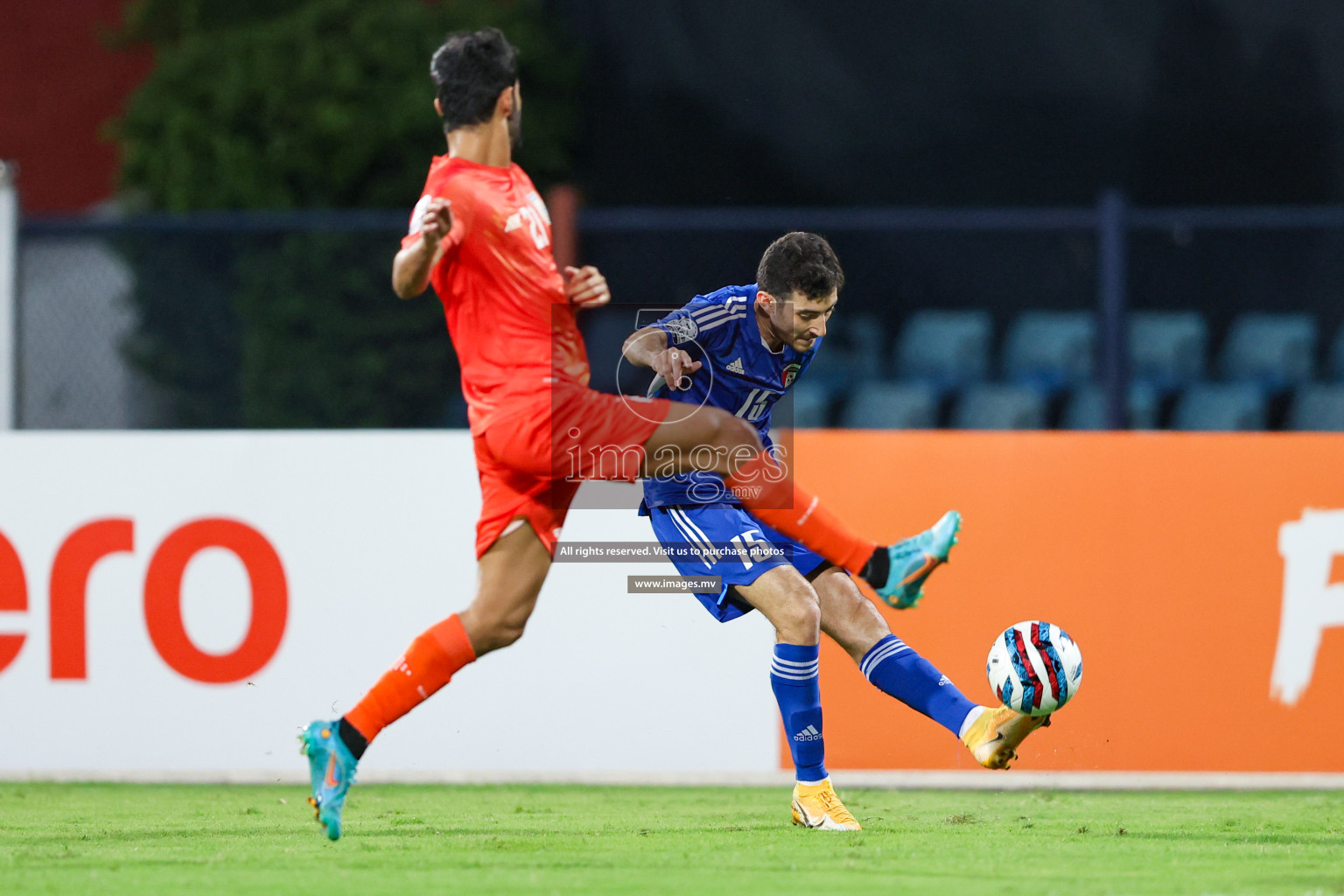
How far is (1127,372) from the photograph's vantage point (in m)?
8.71

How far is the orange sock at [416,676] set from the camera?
4676 mm

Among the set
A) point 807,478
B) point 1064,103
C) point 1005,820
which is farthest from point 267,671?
point 1064,103

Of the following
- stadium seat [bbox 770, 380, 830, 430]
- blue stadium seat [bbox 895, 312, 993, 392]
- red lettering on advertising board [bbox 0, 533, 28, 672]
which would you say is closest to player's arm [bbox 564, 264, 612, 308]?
red lettering on advertising board [bbox 0, 533, 28, 672]

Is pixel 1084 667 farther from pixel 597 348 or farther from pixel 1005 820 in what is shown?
pixel 597 348

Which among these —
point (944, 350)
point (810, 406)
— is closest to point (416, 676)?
point (810, 406)

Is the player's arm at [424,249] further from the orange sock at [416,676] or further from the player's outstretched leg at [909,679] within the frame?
the player's outstretched leg at [909,679]

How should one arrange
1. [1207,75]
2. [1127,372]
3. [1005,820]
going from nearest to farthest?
[1005,820]
[1127,372]
[1207,75]

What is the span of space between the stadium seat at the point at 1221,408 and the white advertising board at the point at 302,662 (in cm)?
392

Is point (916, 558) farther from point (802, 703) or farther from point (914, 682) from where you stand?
point (802, 703)

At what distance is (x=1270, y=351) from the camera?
9859mm

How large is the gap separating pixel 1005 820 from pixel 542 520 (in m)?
1.90

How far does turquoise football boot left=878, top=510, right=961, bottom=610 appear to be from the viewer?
5.16 meters

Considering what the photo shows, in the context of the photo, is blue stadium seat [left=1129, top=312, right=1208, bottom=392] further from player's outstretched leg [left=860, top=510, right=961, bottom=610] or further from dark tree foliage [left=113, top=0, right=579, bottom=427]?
player's outstretched leg [left=860, top=510, right=961, bottom=610]

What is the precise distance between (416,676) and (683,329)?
4.44 feet
